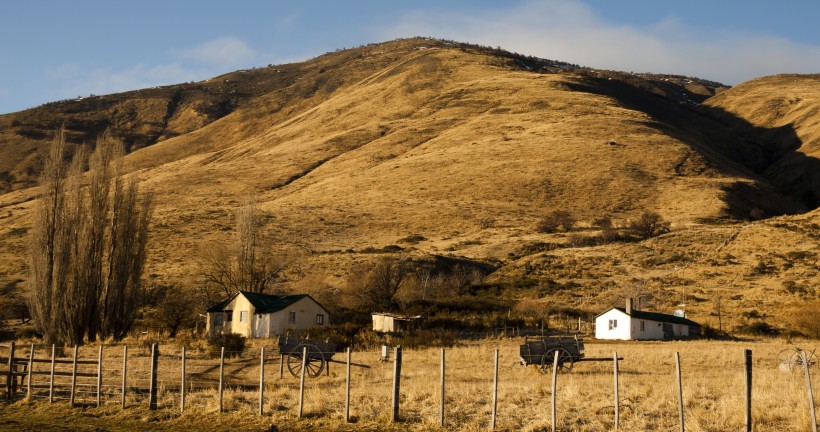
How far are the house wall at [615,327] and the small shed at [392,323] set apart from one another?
449 inches

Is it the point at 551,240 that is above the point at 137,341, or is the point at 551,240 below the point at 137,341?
above

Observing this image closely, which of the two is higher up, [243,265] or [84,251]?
[84,251]

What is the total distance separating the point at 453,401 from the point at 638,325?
31.8 meters

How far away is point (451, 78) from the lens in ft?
636

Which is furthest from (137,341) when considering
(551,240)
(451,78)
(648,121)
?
(451,78)

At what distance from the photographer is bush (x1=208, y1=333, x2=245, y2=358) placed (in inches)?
1480

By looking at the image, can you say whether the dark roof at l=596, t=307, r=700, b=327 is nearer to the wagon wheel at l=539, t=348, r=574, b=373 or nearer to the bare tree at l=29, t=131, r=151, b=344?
the wagon wheel at l=539, t=348, r=574, b=373

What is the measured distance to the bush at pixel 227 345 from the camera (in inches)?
1480

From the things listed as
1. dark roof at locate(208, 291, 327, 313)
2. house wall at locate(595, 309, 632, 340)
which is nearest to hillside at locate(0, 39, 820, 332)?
house wall at locate(595, 309, 632, 340)

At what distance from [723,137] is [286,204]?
110991mm

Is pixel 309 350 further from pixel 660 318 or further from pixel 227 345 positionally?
pixel 660 318

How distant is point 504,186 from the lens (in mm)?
113062

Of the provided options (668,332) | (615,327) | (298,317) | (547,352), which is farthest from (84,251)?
(668,332)

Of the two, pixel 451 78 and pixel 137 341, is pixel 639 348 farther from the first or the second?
pixel 451 78
